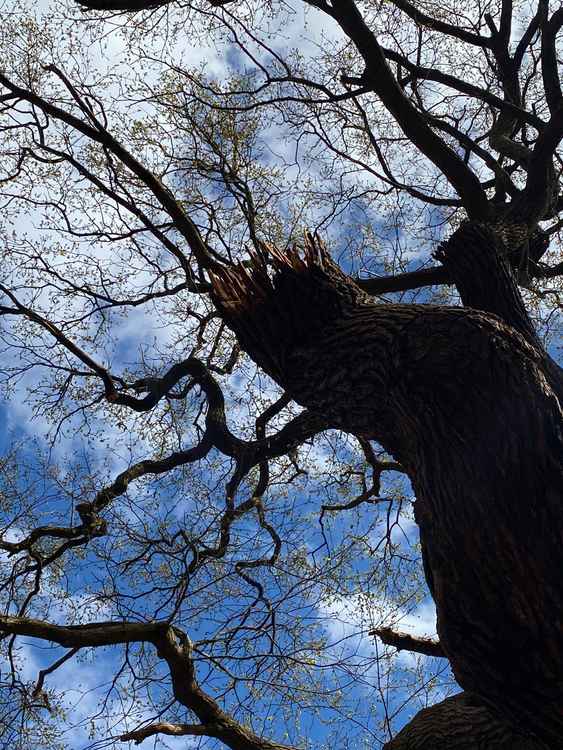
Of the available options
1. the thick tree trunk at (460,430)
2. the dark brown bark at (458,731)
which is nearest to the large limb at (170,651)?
the dark brown bark at (458,731)

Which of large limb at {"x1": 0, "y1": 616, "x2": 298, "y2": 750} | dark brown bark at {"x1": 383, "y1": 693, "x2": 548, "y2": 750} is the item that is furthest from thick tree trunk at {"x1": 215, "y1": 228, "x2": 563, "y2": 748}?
large limb at {"x1": 0, "y1": 616, "x2": 298, "y2": 750}

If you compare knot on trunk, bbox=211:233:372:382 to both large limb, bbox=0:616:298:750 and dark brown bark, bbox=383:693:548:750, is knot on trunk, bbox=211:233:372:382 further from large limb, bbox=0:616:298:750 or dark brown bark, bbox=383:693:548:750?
large limb, bbox=0:616:298:750

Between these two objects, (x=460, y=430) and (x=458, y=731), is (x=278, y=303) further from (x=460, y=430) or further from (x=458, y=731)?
(x=458, y=731)

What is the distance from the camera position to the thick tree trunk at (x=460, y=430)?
2152 millimetres

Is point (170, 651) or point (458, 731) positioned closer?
point (458, 731)

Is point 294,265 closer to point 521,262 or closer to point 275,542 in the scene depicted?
point 521,262

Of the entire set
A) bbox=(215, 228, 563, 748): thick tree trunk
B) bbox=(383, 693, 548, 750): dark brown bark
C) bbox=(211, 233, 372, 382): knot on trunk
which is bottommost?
bbox=(383, 693, 548, 750): dark brown bark

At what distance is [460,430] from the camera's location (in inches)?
96.1

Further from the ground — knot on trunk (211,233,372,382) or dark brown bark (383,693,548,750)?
knot on trunk (211,233,372,382)

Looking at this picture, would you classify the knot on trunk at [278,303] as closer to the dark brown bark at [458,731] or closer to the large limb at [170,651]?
the dark brown bark at [458,731]

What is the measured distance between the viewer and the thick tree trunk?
2152 mm

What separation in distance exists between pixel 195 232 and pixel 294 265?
2.73 m

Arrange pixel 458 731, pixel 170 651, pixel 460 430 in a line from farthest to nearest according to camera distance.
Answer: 1. pixel 170 651
2. pixel 458 731
3. pixel 460 430

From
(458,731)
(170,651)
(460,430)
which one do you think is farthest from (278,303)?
(170,651)
